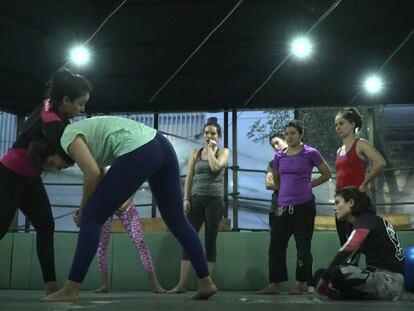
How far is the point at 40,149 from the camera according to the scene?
216cm

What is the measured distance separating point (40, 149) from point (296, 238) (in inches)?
66.0

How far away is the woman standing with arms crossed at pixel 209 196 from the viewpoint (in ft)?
11.2

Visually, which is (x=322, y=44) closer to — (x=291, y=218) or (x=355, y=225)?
(x=291, y=218)

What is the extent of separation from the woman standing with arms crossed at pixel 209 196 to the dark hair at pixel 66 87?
4.70 ft

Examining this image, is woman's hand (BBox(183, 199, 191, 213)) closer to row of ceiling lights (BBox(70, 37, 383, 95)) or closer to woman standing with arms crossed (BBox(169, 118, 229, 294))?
woman standing with arms crossed (BBox(169, 118, 229, 294))

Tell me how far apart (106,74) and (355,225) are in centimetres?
383

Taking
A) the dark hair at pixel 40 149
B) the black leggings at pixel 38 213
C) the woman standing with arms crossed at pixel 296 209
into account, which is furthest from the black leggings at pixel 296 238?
the dark hair at pixel 40 149

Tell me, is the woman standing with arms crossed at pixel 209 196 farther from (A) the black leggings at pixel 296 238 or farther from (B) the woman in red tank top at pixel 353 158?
(B) the woman in red tank top at pixel 353 158

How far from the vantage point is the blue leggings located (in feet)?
6.46

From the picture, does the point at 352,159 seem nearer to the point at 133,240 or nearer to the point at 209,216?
the point at 209,216

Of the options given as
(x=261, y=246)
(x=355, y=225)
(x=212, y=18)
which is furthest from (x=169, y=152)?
(x=212, y=18)

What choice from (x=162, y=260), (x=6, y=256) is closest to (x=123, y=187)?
(x=162, y=260)

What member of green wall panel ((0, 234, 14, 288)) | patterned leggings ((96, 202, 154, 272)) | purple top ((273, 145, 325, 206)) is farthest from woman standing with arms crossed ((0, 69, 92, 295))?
green wall panel ((0, 234, 14, 288))

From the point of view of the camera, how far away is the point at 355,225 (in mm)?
2719
